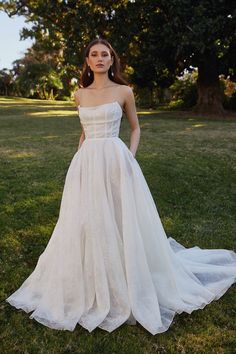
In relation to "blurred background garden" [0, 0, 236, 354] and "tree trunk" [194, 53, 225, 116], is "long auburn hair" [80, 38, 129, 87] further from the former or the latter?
"tree trunk" [194, 53, 225, 116]

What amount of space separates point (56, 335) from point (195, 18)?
19.1 meters

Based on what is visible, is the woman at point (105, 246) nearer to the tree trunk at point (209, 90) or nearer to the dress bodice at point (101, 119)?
the dress bodice at point (101, 119)

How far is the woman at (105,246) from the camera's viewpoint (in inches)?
170

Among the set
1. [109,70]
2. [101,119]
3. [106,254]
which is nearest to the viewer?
[106,254]

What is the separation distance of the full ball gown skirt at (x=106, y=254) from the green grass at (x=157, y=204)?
5.8 inches

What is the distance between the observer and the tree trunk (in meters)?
25.7

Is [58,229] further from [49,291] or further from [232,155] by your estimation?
[232,155]

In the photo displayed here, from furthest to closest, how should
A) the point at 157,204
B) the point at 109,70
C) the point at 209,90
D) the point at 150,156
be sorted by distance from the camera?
the point at 209,90 < the point at 150,156 < the point at 157,204 < the point at 109,70

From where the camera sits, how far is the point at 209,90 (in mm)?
26406

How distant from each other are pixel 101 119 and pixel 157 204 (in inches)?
179

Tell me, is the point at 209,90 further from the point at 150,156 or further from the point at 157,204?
the point at 157,204

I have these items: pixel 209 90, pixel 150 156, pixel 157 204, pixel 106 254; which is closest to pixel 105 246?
pixel 106 254

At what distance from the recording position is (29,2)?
87.0 ft

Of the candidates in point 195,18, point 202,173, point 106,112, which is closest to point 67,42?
point 195,18
